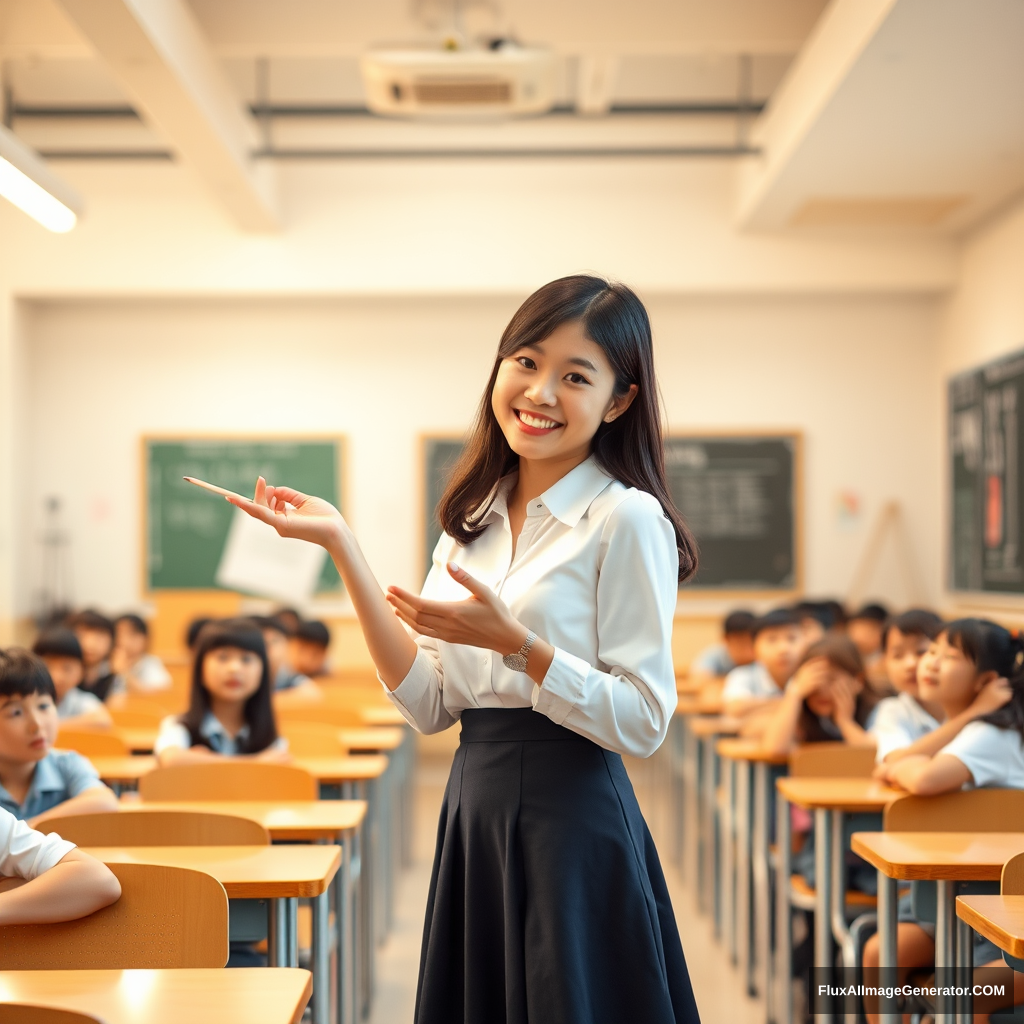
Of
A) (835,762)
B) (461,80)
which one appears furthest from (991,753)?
(461,80)

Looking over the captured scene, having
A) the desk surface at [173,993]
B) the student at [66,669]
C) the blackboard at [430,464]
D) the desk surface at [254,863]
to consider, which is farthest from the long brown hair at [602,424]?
the blackboard at [430,464]

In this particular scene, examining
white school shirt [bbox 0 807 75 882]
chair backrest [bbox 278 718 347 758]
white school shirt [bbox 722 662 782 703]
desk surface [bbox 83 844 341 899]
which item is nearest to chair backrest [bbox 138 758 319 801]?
desk surface [bbox 83 844 341 899]

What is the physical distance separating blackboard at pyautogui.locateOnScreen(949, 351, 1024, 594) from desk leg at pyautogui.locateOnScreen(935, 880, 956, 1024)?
3.98m

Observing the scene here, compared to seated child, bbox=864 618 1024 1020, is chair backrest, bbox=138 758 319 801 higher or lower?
lower

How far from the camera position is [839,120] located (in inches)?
188

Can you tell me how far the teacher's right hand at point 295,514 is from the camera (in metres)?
1.29

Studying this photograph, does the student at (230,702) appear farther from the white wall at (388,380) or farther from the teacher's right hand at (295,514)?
the white wall at (388,380)

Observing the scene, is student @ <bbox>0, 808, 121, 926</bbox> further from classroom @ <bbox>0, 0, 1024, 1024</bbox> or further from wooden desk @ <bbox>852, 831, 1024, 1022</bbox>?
wooden desk @ <bbox>852, 831, 1024, 1022</bbox>

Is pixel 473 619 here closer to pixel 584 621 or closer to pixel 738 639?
pixel 584 621

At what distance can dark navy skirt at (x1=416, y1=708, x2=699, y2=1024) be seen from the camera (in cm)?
125

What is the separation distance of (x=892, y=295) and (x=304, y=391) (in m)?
3.72

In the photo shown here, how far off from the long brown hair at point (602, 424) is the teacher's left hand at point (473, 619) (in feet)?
0.90

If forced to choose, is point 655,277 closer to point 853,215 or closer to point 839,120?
point 853,215

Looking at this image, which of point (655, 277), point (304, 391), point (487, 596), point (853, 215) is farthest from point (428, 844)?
point (487, 596)
